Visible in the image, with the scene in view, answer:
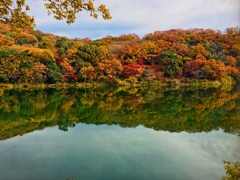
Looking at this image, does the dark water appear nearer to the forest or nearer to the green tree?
the forest

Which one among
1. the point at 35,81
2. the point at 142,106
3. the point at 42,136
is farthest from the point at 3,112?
the point at 35,81

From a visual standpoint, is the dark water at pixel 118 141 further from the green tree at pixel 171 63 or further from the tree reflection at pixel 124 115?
the green tree at pixel 171 63

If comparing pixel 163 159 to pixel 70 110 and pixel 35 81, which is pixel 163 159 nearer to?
pixel 70 110

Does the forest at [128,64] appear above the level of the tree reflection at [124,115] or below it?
above

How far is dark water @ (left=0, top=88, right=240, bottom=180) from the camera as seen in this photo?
5.82 metres

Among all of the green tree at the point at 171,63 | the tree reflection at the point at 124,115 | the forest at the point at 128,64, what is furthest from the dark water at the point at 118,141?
the green tree at the point at 171,63

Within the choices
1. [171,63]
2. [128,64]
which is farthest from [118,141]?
[128,64]

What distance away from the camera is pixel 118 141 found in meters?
8.13

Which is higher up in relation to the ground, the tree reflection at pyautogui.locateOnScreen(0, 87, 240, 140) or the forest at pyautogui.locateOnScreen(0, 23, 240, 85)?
the forest at pyautogui.locateOnScreen(0, 23, 240, 85)

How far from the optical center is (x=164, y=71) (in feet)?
99.1

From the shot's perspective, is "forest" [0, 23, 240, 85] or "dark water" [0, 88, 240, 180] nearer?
"dark water" [0, 88, 240, 180]

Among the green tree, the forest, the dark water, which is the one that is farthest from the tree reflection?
the green tree

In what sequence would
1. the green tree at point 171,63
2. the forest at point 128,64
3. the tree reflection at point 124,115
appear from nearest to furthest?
the tree reflection at point 124,115 → the forest at point 128,64 → the green tree at point 171,63

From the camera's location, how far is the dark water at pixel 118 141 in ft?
19.1
